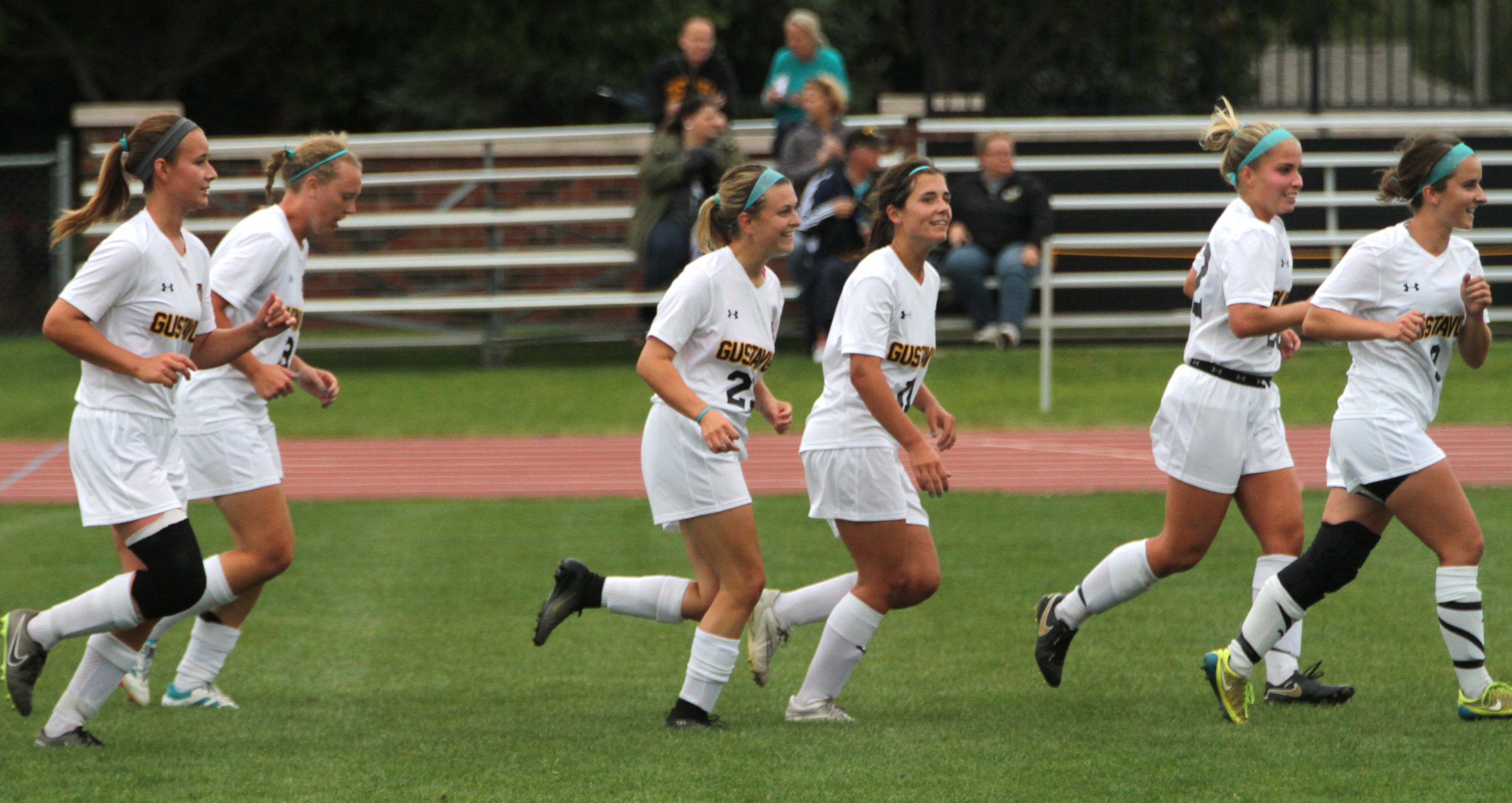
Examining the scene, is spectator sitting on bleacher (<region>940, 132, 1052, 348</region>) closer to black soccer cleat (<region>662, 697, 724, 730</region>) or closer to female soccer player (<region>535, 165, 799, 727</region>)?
female soccer player (<region>535, 165, 799, 727</region>)

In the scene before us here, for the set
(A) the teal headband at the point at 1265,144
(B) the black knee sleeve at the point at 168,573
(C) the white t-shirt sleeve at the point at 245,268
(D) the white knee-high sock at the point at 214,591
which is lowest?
(D) the white knee-high sock at the point at 214,591

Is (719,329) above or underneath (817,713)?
above

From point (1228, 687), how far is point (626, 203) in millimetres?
11742

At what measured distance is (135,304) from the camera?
17.8ft

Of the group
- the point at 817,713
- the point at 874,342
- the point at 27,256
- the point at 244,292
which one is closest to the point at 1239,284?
the point at 874,342

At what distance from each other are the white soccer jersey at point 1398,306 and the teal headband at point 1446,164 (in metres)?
0.19

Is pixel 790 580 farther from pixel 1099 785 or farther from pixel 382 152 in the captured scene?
pixel 382 152

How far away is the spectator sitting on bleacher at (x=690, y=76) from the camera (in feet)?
Answer: 48.7

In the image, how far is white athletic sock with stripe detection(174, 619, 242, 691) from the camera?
6.26 meters

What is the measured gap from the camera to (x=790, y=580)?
8.19 metres

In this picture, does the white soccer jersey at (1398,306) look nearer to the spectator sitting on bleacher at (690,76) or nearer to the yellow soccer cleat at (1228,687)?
the yellow soccer cleat at (1228,687)

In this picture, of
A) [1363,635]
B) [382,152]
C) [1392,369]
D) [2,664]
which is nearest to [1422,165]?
[1392,369]

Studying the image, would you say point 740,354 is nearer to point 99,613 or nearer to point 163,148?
point 163,148

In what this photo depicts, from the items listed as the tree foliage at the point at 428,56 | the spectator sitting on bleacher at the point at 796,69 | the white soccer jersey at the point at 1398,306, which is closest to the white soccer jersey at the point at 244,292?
the white soccer jersey at the point at 1398,306
